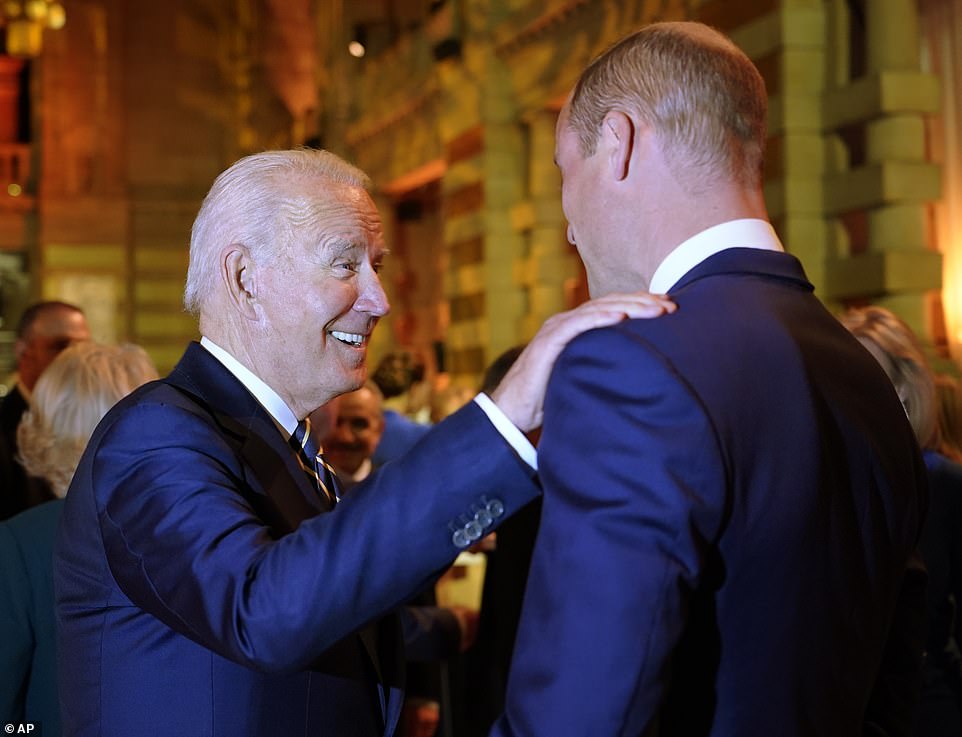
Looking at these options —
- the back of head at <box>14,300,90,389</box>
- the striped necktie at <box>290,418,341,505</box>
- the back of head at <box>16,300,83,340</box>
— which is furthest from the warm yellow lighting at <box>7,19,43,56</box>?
the striped necktie at <box>290,418,341,505</box>

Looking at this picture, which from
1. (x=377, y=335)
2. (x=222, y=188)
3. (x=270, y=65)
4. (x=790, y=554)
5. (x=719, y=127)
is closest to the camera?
(x=790, y=554)

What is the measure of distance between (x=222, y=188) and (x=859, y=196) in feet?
15.3

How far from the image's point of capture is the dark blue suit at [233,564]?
62.7 inches

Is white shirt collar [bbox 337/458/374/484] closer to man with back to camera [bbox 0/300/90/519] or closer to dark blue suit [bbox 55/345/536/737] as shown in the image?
man with back to camera [bbox 0/300/90/519]

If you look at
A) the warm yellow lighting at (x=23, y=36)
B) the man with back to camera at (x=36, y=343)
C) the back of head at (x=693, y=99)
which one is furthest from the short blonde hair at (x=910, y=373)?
the warm yellow lighting at (x=23, y=36)

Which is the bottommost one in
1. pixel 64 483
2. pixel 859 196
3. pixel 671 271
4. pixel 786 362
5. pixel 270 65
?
pixel 64 483

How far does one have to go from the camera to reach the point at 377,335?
46.1 feet

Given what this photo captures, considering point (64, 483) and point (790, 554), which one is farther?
point (64, 483)

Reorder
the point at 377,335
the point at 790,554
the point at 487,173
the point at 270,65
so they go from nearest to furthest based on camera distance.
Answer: the point at 790,554 → the point at 487,173 → the point at 377,335 → the point at 270,65

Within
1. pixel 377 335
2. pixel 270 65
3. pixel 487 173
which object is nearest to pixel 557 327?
pixel 487 173

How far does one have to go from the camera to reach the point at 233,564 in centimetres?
162

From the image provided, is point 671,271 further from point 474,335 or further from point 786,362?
point 474,335

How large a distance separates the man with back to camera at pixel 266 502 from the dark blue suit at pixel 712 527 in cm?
12

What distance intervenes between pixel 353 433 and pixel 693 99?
3762 millimetres
